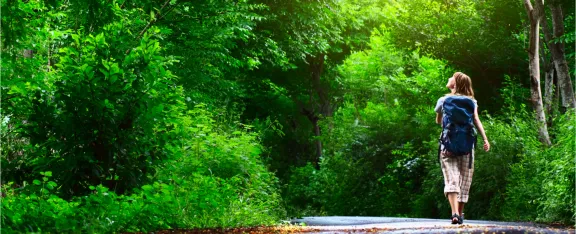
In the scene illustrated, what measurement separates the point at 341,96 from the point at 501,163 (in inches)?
960

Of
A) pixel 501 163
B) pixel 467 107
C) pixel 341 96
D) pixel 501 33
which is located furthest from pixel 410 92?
pixel 467 107

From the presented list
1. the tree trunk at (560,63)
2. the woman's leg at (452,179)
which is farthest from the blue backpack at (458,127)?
the tree trunk at (560,63)

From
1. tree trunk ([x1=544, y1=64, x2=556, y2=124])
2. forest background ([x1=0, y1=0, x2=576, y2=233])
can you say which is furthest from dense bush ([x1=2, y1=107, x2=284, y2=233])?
tree trunk ([x1=544, y1=64, x2=556, y2=124])

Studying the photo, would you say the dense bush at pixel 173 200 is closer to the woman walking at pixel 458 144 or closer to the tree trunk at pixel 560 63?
the woman walking at pixel 458 144

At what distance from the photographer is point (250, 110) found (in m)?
33.7

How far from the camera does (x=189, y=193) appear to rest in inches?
433

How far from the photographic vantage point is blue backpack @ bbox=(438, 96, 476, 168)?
1075 centimetres

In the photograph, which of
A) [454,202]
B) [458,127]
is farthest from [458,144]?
[454,202]

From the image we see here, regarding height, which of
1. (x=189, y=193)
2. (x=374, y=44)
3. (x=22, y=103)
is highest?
(x=374, y=44)

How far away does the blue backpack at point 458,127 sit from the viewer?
10750 millimetres

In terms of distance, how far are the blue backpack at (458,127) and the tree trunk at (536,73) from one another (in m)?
6.68

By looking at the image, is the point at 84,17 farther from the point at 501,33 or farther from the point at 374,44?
the point at 374,44

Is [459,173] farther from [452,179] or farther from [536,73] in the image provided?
[536,73]

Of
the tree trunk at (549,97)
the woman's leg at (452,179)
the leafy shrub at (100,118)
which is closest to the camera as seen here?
the leafy shrub at (100,118)
